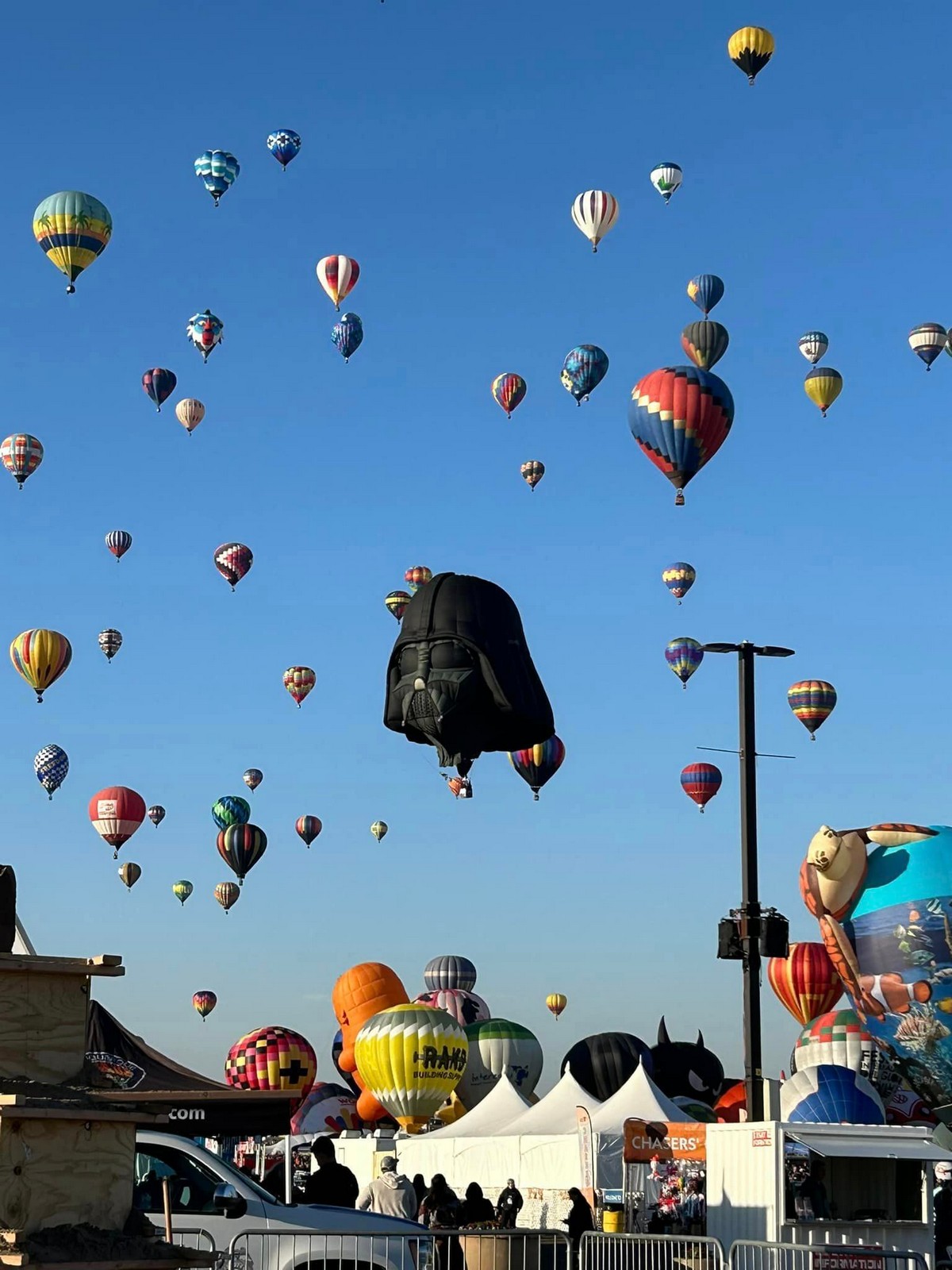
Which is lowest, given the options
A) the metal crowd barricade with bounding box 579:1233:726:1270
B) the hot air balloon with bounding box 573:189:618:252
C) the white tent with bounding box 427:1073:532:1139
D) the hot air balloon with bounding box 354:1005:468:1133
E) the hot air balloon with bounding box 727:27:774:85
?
the metal crowd barricade with bounding box 579:1233:726:1270

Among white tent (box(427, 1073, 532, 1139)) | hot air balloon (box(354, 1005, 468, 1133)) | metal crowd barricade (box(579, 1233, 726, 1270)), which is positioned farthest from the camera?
hot air balloon (box(354, 1005, 468, 1133))

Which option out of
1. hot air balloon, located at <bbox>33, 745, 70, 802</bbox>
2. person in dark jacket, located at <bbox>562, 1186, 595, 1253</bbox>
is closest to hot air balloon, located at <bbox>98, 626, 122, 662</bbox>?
hot air balloon, located at <bbox>33, 745, 70, 802</bbox>

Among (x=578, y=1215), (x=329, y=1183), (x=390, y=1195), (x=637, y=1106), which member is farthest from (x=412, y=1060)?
(x=329, y=1183)

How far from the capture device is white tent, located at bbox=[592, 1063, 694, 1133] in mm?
32281

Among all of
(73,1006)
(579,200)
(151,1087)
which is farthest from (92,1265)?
(579,200)

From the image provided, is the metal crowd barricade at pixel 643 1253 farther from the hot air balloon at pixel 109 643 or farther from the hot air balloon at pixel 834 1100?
the hot air balloon at pixel 109 643

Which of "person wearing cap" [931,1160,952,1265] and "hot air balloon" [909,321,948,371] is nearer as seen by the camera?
"person wearing cap" [931,1160,952,1265]

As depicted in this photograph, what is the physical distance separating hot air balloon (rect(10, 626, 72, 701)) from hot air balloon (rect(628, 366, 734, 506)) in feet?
72.6

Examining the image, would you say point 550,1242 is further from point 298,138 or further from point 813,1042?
point 298,138

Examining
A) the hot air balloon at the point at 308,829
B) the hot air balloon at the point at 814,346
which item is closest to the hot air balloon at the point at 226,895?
the hot air balloon at the point at 308,829

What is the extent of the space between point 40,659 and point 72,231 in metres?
13.8

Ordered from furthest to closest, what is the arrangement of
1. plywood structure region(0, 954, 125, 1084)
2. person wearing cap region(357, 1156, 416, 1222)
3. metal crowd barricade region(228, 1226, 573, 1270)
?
1. person wearing cap region(357, 1156, 416, 1222)
2. metal crowd barricade region(228, 1226, 573, 1270)
3. plywood structure region(0, 954, 125, 1084)

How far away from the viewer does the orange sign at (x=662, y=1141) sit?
2572cm

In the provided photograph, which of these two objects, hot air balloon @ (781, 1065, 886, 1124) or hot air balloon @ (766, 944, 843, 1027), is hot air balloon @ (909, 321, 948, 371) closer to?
hot air balloon @ (766, 944, 843, 1027)
